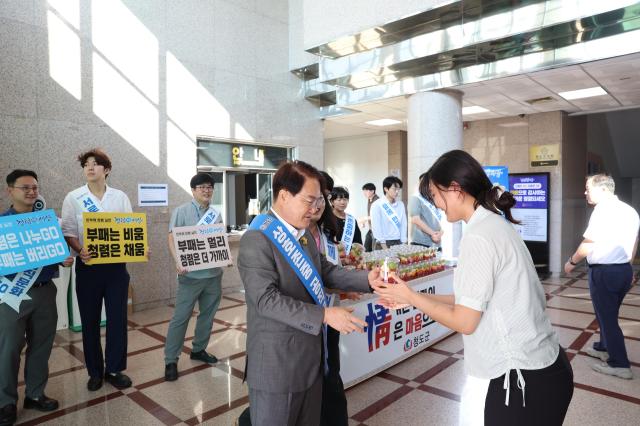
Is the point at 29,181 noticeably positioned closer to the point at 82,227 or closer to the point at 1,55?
the point at 82,227

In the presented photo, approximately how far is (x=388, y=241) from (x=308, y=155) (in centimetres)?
293

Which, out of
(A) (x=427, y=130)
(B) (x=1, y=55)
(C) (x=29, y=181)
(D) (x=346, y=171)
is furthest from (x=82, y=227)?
(D) (x=346, y=171)

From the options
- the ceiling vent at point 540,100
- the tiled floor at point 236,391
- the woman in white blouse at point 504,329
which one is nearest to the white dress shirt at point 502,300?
the woman in white blouse at point 504,329

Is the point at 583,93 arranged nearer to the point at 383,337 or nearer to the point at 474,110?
the point at 474,110

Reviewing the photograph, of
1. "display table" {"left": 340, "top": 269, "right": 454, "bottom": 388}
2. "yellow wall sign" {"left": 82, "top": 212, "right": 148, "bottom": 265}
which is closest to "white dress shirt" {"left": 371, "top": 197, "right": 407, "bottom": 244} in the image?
"display table" {"left": 340, "top": 269, "right": 454, "bottom": 388}

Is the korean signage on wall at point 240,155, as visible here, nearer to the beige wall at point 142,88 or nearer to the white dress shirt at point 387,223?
the beige wall at point 142,88

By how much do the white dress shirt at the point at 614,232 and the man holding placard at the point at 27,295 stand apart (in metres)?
3.97

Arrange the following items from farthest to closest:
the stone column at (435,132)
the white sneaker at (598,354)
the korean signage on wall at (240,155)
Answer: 1. the korean signage on wall at (240,155)
2. the stone column at (435,132)
3. the white sneaker at (598,354)

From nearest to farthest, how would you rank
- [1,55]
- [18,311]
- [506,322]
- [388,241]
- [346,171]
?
[506,322], [18,311], [1,55], [388,241], [346,171]

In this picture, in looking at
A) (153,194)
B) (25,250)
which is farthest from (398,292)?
(153,194)

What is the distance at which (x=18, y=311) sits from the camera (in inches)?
107

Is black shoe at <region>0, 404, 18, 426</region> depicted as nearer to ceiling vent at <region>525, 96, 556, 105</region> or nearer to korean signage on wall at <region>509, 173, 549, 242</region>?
ceiling vent at <region>525, 96, 556, 105</region>

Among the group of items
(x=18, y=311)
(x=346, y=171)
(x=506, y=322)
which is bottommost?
(x=18, y=311)

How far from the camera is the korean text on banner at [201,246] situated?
3385 mm
